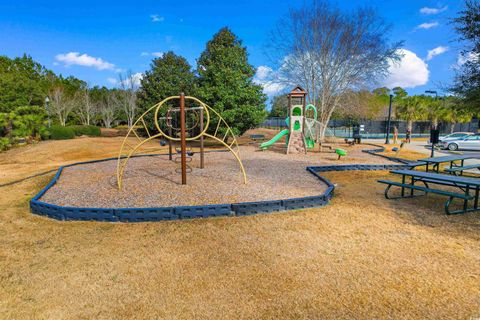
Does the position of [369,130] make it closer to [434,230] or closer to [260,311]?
[434,230]

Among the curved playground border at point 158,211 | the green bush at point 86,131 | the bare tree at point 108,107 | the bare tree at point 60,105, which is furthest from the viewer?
the bare tree at point 108,107

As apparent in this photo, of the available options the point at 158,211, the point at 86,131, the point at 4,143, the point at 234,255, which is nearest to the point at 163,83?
the point at 86,131

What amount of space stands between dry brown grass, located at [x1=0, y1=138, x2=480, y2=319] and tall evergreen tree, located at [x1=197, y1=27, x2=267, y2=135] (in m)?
13.6

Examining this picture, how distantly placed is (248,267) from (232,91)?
1606 centimetres

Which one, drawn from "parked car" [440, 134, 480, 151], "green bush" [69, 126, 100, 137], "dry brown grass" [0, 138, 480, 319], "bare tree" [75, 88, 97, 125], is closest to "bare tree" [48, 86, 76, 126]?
"bare tree" [75, 88, 97, 125]

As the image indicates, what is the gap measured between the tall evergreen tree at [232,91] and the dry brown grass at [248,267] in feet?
44.8

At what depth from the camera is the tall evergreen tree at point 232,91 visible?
1831 cm

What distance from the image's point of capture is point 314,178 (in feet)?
27.9

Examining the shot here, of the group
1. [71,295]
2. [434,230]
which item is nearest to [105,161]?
[71,295]

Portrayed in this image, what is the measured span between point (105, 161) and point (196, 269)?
9760 mm

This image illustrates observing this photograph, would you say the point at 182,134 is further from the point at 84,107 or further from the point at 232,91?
the point at 84,107

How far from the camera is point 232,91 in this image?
18.5 meters

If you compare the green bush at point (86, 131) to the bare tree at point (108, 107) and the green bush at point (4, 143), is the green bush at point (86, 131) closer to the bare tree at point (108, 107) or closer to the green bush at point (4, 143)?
the green bush at point (4, 143)

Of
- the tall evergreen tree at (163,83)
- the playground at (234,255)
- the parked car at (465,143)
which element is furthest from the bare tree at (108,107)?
the parked car at (465,143)
